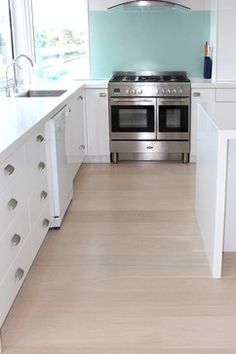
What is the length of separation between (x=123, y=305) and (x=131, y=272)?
373 mm

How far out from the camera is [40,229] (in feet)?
9.33

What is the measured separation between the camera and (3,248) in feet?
6.75

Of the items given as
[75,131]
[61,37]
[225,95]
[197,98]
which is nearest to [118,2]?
[61,37]

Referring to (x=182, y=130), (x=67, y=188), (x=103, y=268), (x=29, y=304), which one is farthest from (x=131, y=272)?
(x=182, y=130)

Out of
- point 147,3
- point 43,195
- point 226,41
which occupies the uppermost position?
point 147,3

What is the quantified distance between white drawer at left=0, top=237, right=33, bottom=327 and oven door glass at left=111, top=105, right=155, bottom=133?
2722 mm

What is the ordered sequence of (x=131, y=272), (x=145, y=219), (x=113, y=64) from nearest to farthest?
1. (x=131, y=272)
2. (x=145, y=219)
3. (x=113, y=64)

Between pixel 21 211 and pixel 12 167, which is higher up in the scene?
pixel 12 167

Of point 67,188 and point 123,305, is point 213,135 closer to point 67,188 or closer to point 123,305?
point 123,305

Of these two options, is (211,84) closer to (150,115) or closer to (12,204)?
(150,115)

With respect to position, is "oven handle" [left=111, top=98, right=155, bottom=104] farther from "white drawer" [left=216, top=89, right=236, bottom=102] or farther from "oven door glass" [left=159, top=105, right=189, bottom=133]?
"white drawer" [left=216, top=89, right=236, bottom=102]

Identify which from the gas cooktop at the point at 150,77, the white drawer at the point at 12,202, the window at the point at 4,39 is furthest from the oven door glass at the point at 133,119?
the white drawer at the point at 12,202

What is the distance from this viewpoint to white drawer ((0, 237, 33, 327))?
206 centimetres

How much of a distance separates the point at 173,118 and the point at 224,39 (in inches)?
38.9
